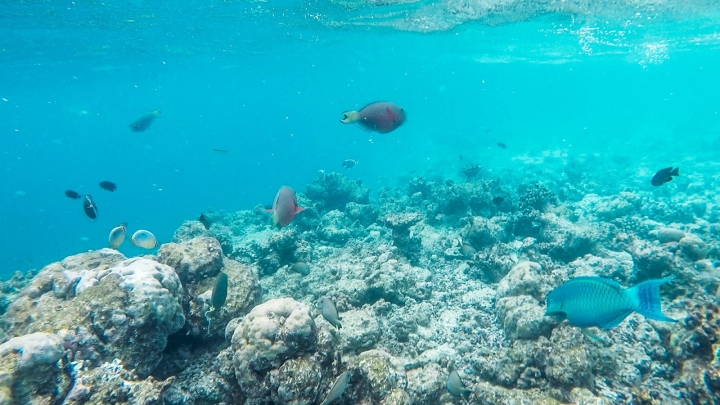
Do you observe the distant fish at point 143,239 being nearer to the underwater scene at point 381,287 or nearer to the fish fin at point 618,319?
the underwater scene at point 381,287

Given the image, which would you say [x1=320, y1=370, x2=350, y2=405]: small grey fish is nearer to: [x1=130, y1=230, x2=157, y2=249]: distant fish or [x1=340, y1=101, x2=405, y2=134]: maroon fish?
[x1=340, y1=101, x2=405, y2=134]: maroon fish

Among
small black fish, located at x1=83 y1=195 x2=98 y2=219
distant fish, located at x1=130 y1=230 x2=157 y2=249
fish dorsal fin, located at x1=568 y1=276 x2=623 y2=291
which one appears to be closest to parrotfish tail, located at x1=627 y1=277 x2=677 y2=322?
fish dorsal fin, located at x1=568 y1=276 x2=623 y2=291

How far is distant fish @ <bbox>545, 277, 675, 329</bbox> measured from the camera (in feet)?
9.02

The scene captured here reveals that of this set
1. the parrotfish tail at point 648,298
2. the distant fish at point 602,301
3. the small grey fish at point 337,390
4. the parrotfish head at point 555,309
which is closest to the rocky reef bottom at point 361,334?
the small grey fish at point 337,390

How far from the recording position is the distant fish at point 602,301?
2.75m

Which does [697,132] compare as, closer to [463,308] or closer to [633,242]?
[633,242]

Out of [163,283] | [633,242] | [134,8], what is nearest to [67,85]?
[134,8]

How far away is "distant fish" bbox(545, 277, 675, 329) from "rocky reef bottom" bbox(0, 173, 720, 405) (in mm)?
1163

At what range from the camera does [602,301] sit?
2979 mm

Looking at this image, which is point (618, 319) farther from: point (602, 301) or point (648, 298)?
point (648, 298)

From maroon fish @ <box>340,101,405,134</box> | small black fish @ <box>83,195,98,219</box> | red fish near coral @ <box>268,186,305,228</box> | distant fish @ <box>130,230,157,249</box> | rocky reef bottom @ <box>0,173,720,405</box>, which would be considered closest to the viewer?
rocky reef bottom @ <box>0,173,720,405</box>

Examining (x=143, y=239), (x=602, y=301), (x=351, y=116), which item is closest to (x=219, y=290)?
(x=351, y=116)

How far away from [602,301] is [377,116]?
2.78 m

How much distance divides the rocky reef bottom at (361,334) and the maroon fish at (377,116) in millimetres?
2128
